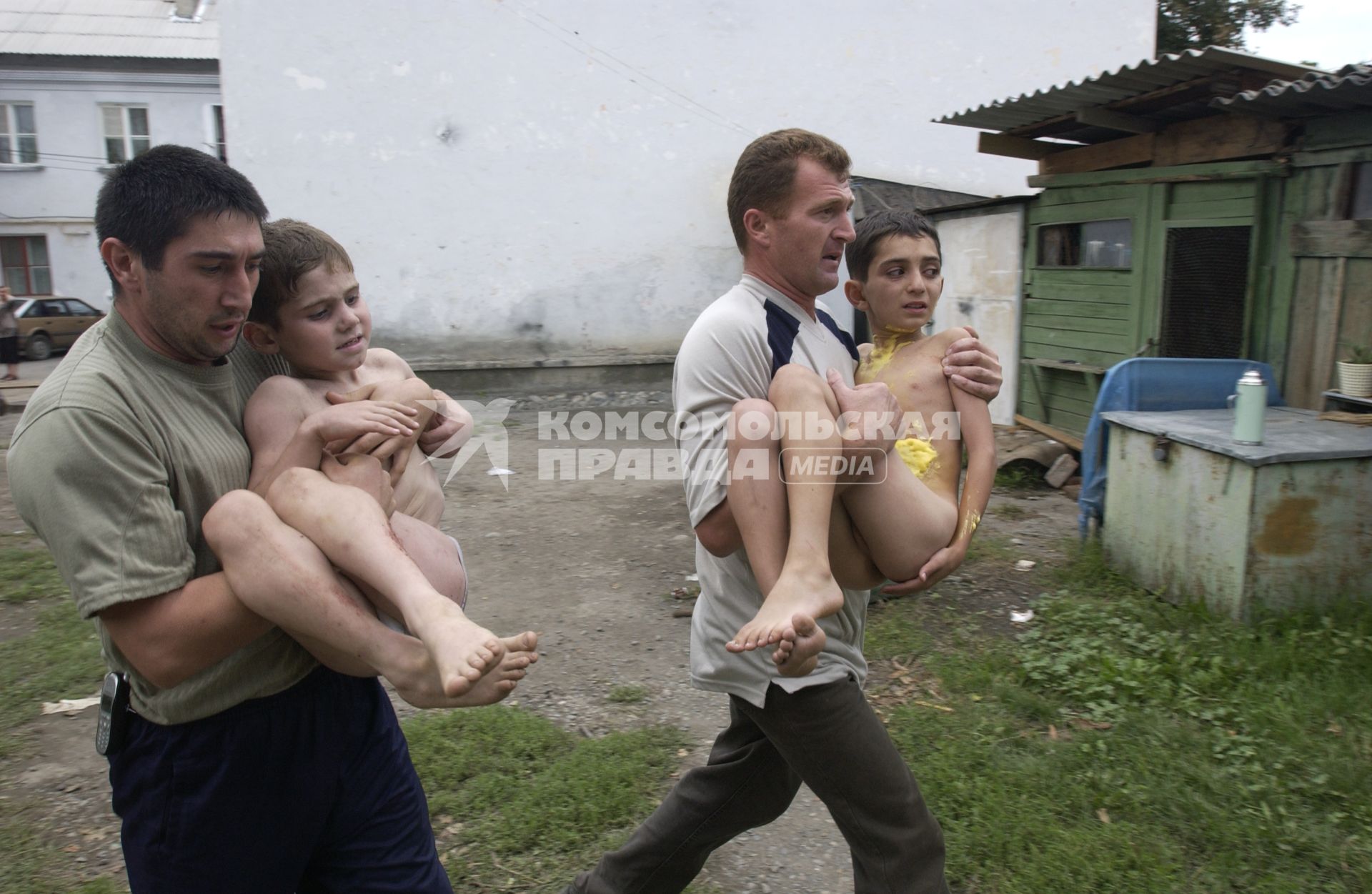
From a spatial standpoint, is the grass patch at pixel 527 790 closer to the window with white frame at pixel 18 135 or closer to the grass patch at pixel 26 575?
the grass patch at pixel 26 575

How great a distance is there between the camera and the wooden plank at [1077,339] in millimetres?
7477

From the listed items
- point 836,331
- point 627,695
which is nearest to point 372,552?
point 836,331

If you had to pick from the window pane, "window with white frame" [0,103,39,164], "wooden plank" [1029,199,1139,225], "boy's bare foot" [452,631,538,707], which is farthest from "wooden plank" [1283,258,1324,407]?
"window with white frame" [0,103,39,164]

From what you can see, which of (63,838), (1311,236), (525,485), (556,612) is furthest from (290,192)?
(1311,236)

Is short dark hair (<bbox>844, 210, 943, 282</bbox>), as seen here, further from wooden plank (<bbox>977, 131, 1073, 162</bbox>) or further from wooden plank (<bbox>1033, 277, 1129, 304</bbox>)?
wooden plank (<bbox>977, 131, 1073, 162</bbox>)

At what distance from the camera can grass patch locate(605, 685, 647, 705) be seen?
13.3ft

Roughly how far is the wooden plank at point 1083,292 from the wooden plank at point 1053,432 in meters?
1.16

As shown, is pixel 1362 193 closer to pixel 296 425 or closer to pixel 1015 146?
pixel 1015 146

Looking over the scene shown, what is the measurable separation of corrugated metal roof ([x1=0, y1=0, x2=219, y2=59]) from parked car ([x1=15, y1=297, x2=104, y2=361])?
5609mm

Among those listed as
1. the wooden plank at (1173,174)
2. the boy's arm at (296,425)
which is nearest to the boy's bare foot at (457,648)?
the boy's arm at (296,425)

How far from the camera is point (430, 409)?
79.0 inches

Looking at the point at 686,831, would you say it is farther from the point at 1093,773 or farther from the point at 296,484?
the point at 1093,773

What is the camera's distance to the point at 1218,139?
6504mm

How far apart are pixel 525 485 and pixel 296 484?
21.9ft
